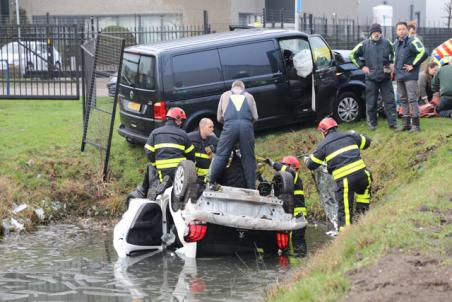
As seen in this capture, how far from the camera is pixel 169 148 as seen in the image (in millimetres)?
12672

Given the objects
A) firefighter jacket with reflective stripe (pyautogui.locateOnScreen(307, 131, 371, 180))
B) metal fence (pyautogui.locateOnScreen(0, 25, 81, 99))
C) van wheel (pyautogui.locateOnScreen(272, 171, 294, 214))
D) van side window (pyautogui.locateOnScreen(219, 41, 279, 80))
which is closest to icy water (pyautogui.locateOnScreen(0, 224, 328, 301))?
van wheel (pyautogui.locateOnScreen(272, 171, 294, 214))

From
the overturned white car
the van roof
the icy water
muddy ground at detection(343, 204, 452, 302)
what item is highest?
the van roof

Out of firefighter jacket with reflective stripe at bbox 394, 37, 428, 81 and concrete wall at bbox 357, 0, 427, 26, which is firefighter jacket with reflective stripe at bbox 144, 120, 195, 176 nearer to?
firefighter jacket with reflective stripe at bbox 394, 37, 428, 81

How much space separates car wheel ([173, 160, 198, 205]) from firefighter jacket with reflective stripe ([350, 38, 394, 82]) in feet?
16.3

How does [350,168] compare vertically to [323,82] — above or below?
below

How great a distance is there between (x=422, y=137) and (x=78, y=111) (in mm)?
8769

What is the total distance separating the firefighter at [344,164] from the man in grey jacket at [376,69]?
10.9 ft

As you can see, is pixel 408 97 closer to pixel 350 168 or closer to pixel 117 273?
pixel 350 168

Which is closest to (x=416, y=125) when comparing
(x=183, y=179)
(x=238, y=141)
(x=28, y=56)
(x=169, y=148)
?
(x=238, y=141)

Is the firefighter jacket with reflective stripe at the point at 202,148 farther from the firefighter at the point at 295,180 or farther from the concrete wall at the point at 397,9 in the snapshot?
the concrete wall at the point at 397,9

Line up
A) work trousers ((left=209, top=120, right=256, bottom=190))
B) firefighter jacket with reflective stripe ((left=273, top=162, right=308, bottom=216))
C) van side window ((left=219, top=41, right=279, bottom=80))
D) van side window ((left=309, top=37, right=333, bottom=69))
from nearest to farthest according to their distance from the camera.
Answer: work trousers ((left=209, top=120, right=256, bottom=190)), firefighter jacket with reflective stripe ((left=273, top=162, right=308, bottom=216)), van side window ((left=219, top=41, right=279, bottom=80)), van side window ((left=309, top=37, right=333, bottom=69))

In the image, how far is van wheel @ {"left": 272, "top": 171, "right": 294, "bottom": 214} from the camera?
1169 centimetres

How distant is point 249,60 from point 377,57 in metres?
2.30

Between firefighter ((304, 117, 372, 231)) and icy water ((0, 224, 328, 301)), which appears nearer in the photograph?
icy water ((0, 224, 328, 301))
